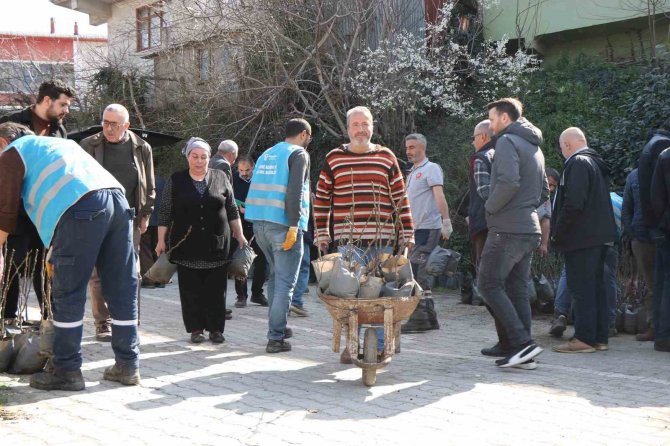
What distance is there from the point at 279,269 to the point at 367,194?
109 centimetres

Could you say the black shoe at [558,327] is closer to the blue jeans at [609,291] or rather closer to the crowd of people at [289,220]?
the crowd of people at [289,220]

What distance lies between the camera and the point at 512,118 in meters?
7.12

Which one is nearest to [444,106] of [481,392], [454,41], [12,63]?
[454,41]

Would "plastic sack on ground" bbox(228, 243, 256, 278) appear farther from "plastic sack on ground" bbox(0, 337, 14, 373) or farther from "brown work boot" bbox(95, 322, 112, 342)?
"plastic sack on ground" bbox(0, 337, 14, 373)

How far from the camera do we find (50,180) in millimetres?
5703

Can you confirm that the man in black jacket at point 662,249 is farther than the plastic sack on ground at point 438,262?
No

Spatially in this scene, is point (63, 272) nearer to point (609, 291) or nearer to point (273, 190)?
point (273, 190)

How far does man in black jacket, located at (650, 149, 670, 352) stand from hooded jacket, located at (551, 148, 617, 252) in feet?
1.36

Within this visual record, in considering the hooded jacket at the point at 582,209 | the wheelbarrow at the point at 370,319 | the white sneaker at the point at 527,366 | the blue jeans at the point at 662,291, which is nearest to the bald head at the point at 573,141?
the hooded jacket at the point at 582,209

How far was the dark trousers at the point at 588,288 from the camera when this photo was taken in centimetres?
759

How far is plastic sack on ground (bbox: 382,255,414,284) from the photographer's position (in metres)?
6.48

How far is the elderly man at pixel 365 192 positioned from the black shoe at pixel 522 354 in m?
1.20

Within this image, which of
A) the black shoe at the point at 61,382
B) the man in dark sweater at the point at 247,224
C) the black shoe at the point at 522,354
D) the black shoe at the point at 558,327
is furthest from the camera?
the man in dark sweater at the point at 247,224

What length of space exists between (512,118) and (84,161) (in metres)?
3.43
